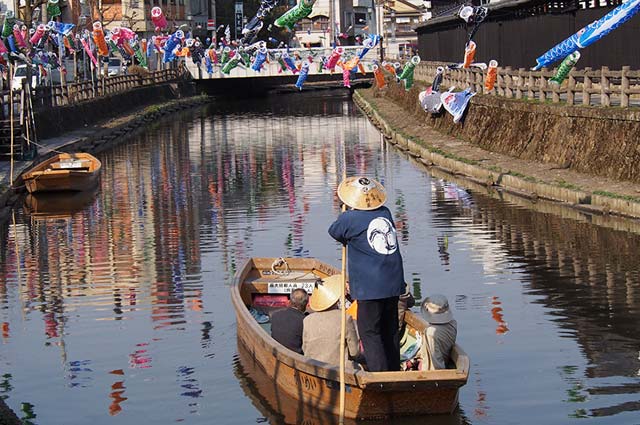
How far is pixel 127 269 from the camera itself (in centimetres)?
2248

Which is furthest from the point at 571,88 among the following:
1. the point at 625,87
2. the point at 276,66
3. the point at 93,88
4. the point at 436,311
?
the point at 276,66

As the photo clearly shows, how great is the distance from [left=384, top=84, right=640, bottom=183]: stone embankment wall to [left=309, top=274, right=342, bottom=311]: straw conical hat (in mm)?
14049

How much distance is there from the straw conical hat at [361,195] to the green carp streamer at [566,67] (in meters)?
19.7

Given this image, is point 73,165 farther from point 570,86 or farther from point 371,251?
point 371,251

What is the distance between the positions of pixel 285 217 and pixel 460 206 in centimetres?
395

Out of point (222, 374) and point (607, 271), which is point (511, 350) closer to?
point (222, 374)

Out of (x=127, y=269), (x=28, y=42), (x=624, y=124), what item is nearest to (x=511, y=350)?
(x=127, y=269)

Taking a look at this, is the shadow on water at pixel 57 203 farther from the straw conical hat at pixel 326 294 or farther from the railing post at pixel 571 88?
the straw conical hat at pixel 326 294

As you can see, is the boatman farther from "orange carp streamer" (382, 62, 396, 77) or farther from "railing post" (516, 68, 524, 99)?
"orange carp streamer" (382, 62, 396, 77)

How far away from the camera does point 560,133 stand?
1230 inches

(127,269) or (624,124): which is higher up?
(624,124)

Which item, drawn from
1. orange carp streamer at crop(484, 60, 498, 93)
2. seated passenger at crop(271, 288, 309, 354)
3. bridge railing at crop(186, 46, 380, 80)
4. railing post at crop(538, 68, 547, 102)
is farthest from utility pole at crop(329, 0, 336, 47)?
seated passenger at crop(271, 288, 309, 354)

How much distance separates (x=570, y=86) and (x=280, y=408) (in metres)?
20.3

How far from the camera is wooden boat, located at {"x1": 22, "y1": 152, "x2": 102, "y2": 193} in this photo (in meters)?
33.2
